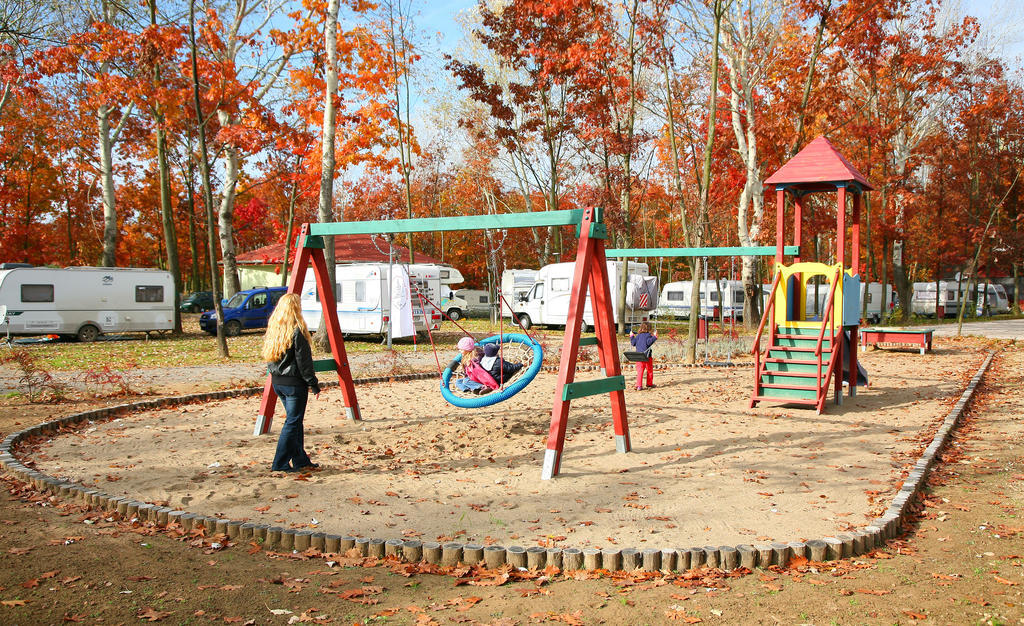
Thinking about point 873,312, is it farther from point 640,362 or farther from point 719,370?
point 640,362

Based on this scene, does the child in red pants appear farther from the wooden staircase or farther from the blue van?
the blue van

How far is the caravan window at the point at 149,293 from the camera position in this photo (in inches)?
910

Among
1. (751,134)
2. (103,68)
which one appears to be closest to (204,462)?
(103,68)

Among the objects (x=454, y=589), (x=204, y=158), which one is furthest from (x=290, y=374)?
(x=204, y=158)

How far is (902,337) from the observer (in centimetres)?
1931

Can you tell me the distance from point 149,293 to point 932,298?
45036 millimetres

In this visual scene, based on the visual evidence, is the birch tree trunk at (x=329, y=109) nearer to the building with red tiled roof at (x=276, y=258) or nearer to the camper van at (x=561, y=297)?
the camper van at (x=561, y=297)

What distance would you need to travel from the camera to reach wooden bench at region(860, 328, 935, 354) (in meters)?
19.0

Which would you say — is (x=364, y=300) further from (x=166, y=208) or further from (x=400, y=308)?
(x=166, y=208)

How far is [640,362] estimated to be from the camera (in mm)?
11984

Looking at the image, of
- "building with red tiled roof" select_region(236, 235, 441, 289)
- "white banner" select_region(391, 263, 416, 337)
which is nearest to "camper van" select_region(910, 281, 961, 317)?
"building with red tiled roof" select_region(236, 235, 441, 289)

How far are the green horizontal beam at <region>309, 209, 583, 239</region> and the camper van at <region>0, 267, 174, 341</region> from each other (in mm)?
17133

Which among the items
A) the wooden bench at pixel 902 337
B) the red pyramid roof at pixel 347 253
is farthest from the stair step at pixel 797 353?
the red pyramid roof at pixel 347 253

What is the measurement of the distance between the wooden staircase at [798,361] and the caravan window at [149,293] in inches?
786
